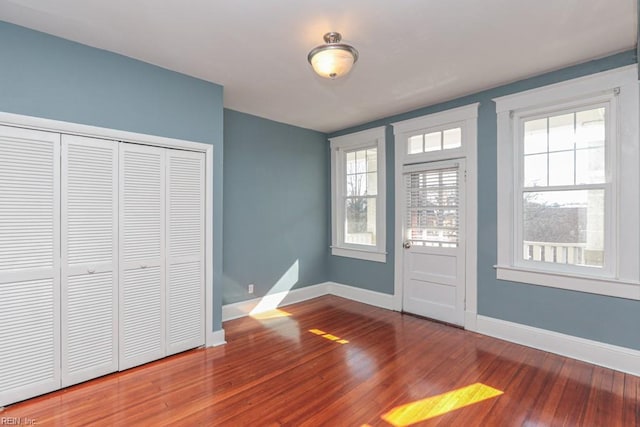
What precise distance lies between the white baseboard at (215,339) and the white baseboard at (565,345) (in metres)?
2.87

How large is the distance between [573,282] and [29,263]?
4.61 metres

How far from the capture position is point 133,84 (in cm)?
279

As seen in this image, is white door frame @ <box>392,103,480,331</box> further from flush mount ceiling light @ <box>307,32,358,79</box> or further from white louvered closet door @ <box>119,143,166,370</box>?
white louvered closet door @ <box>119,143,166,370</box>

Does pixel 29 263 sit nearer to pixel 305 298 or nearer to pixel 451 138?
pixel 305 298

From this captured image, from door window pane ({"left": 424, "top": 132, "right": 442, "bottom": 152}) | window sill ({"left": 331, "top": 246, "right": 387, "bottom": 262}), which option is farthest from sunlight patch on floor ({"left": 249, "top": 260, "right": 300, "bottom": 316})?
door window pane ({"left": 424, "top": 132, "right": 442, "bottom": 152})

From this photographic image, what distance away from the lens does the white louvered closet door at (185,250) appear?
300 cm

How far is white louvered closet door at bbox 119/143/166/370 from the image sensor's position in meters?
2.73

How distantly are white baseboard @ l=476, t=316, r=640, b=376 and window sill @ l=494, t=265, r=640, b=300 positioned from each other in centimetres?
Result: 46

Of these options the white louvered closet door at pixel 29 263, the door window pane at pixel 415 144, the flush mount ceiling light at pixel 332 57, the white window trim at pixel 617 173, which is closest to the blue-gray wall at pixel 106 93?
the white louvered closet door at pixel 29 263

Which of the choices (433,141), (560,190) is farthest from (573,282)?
(433,141)

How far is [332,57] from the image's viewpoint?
2236 mm

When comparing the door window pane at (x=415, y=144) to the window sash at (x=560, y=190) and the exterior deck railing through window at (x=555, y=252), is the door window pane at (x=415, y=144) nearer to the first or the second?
the window sash at (x=560, y=190)

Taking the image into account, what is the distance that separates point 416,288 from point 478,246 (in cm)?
102

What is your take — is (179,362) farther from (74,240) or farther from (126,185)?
(126,185)
